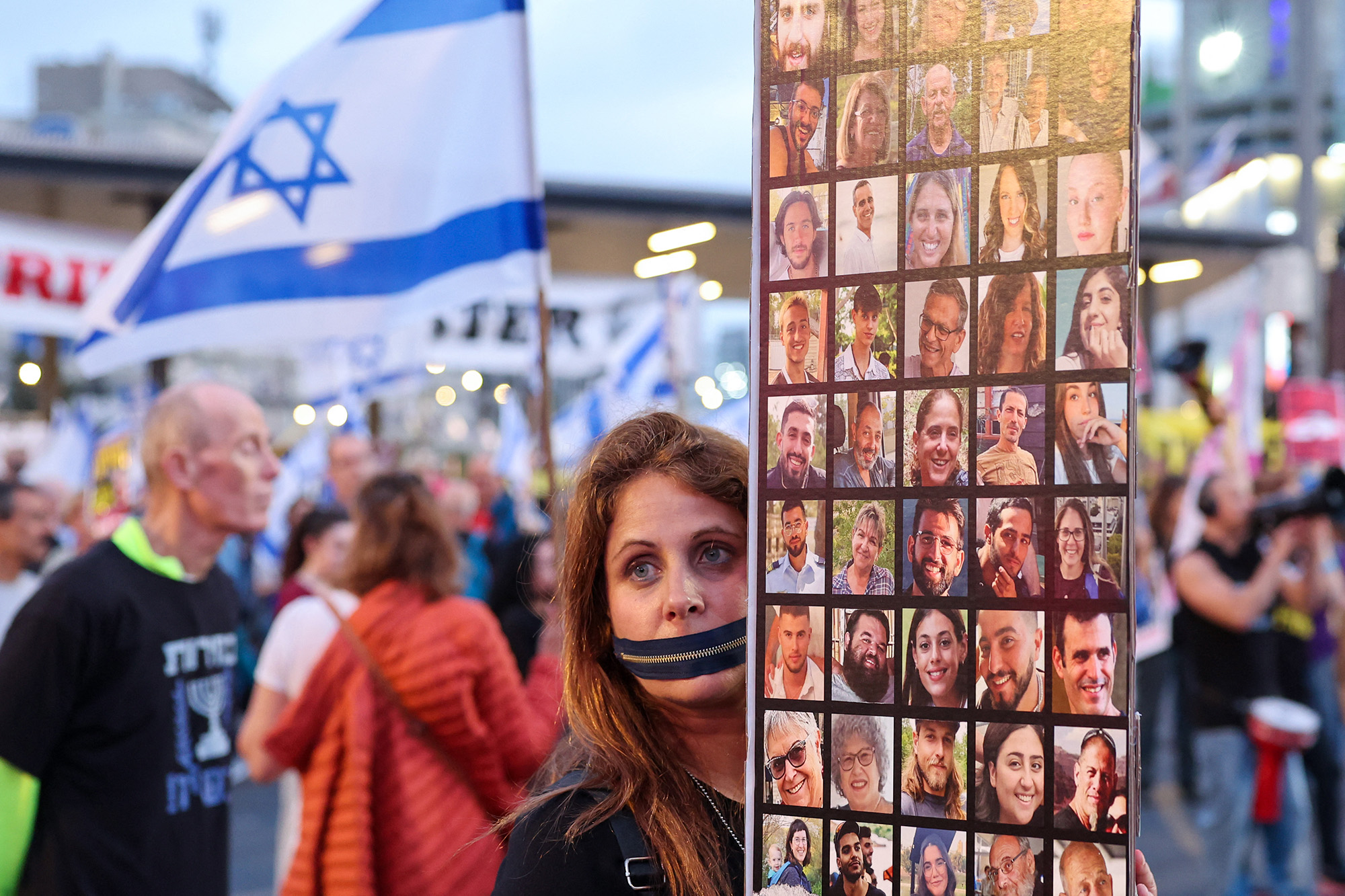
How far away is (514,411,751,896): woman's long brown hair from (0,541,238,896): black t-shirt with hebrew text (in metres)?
1.72

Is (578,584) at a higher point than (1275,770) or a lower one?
higher

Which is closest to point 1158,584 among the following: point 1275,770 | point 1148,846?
point 1148,846

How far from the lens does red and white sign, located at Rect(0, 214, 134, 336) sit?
8.56 m

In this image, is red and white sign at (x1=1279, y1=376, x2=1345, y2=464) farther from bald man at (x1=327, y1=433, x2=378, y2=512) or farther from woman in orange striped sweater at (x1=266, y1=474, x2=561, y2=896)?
woman in orange striped sweater at (x1=266, y1=474, x2=561, y2=896)

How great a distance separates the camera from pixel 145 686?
3070mm

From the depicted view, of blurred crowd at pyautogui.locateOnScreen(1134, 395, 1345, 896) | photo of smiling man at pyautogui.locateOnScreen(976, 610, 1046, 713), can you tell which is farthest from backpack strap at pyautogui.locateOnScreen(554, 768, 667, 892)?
blurred crowd at pyautogui.locateOnScreen(1134, 395, 1345, 896)

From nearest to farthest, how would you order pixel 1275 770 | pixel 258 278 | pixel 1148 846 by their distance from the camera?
pixel 258 278 → pixel 1275 770 → pixel 1148 846

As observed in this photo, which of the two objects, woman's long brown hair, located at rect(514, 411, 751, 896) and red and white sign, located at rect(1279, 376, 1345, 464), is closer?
woman's long brown hair, located at rect(514, 411, 751, 896)

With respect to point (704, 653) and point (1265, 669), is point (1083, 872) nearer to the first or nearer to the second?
point (704, 653)

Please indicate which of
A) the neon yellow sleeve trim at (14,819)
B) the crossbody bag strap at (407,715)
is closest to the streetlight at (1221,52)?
the crossbody bag strap at (407,715)

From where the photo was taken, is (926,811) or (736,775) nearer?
(926,811)

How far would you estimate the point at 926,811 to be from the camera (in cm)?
113

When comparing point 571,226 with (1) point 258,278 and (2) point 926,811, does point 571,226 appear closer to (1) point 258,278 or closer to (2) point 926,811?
(1) point 258,278

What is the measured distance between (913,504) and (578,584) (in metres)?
0.67
